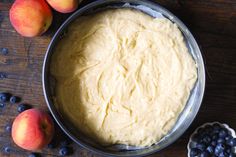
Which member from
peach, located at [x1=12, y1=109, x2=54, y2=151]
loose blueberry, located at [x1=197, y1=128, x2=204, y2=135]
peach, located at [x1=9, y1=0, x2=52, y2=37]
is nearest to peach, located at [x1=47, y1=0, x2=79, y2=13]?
peach, located at [x1=9, y1=0, x2=52, y2=37]

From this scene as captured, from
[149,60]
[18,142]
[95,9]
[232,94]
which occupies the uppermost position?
[95,9]

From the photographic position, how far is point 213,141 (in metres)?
1.65

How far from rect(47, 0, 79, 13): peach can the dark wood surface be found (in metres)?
0.12

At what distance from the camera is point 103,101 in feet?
5.23

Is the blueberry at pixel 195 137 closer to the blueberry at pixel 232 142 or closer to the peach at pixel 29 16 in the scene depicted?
the blueberry at pixel 232 142

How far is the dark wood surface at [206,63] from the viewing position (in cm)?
167

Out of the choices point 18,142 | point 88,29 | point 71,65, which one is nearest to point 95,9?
point 88,29

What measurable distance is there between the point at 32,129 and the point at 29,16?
0.35 meters

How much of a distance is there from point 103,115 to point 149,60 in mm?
226

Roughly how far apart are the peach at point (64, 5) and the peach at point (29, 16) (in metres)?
0.04

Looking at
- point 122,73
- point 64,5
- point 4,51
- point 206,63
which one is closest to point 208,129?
point 206,63

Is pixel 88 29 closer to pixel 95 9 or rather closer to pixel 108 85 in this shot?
pixel 95 9

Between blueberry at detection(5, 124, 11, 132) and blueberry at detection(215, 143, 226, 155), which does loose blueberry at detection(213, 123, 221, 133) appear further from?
blueberry at detection(5, 124, 11, 132)

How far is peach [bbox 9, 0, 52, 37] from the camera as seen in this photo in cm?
156
